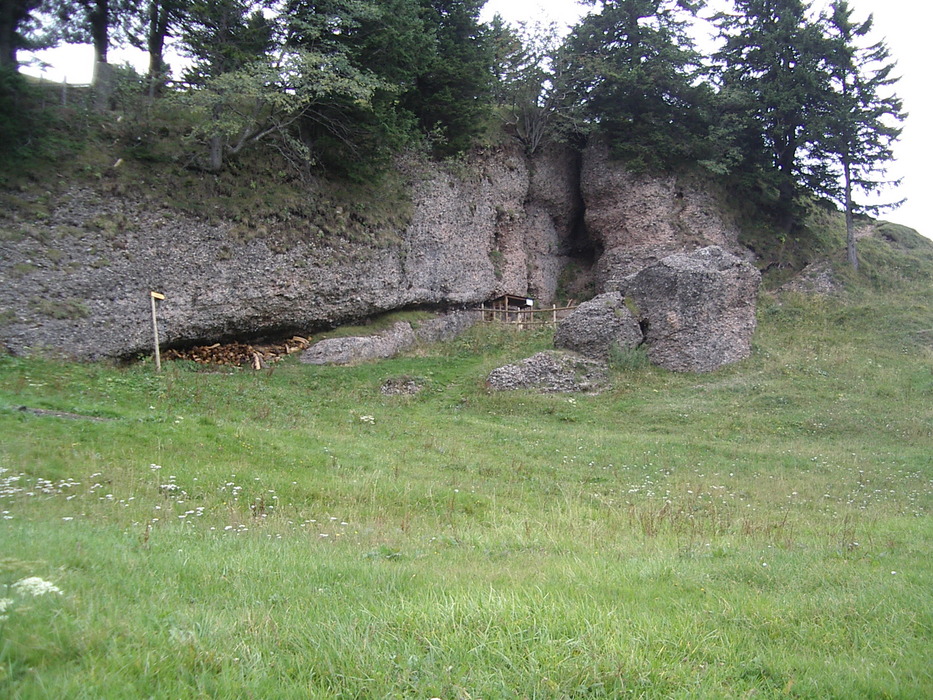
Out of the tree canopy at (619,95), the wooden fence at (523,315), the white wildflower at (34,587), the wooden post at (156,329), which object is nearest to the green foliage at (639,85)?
the tree canopy at (619,95)

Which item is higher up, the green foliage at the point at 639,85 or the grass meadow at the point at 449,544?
the green foliage at the point at 639,85

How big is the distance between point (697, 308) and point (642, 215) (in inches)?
512

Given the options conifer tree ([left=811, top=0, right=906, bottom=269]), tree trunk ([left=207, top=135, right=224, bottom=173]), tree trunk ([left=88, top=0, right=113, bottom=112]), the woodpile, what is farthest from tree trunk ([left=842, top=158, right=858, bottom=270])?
tree trunk ([left=88, top=0, right=113, bottom=112])

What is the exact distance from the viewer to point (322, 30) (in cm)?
2523

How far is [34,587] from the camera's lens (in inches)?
153

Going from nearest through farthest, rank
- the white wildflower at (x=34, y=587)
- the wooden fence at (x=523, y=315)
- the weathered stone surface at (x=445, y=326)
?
the white wildflower at (x=34, y=587) < the weathered stone surface at (x=445, y=326) < the wooden fence at (x=523, y=315)

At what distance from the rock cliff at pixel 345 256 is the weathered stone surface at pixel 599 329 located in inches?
305

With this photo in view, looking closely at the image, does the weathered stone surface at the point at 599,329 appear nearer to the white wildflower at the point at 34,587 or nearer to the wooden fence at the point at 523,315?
the wooden fence at the point at 523,315

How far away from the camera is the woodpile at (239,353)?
2316 centimetres

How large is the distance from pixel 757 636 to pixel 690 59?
125 ft

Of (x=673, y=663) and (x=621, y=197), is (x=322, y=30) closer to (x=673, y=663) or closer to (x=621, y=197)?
(x=621, y=197)

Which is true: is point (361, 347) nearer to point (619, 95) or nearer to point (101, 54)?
point (101, 54)

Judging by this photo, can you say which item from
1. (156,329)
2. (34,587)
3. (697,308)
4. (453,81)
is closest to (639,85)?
(453,81)

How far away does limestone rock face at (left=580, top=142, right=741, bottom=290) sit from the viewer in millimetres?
37438
